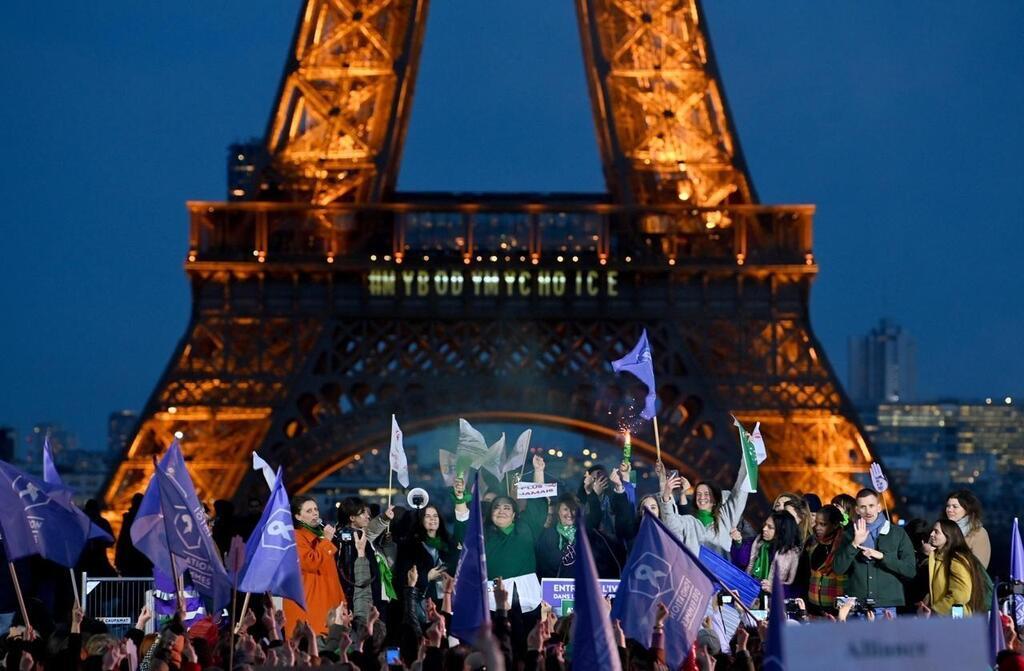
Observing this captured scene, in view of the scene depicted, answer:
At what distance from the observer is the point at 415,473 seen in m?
104

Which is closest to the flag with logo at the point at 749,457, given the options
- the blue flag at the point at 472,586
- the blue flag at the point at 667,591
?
the blue flag at the point at 667,591

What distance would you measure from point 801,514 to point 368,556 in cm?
314

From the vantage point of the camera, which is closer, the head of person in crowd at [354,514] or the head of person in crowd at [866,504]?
the head of person in crowd at [866,504]

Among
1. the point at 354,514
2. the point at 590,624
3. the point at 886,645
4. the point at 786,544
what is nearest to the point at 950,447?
the point at 786,544

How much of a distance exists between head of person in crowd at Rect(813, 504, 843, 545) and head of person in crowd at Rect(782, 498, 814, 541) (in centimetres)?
78

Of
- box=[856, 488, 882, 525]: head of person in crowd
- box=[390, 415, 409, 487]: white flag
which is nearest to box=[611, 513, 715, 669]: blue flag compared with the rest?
box=[856, 488, 882, 525]: head of person in crowd

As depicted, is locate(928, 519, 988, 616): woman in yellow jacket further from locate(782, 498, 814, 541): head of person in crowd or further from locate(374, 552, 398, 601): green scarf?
locate(374, 552, 398, 601): green scarf

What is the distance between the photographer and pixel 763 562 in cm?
1586

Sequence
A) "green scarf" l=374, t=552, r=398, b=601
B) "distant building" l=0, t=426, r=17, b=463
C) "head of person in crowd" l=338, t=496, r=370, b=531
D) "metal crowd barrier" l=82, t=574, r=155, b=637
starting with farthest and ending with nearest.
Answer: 1. "distant building" l=0, t=426, r=17, b=463
2. "metal crowd barrier" l=82, t=574, r=155, b=637
3. "green scarf" l=374, t=552, r=398, b=601
4. "head of person in crowd" l=338, t=496, r=370, b=531

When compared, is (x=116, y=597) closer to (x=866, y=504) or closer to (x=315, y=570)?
(x=315, y=570)

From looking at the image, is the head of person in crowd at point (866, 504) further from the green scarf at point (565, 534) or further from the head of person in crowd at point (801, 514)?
the green scarf at point (565, 534)

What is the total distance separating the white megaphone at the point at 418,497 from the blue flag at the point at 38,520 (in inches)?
103

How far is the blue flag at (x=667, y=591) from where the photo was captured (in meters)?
12.8

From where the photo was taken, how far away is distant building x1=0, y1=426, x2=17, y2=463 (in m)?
80.9
